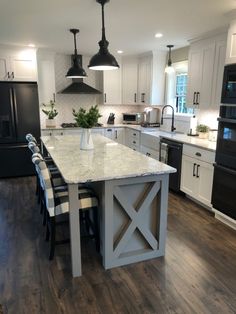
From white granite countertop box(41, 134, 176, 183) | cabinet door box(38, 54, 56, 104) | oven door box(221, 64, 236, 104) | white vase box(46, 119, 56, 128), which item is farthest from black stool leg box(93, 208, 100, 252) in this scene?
cabinet door box(38, 54, 56, 104)

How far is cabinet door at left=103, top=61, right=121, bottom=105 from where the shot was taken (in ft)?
19.2

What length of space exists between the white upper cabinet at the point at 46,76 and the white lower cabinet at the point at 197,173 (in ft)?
10.5

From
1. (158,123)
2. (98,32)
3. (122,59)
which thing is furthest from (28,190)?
(122,59)

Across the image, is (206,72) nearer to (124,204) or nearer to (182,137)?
(182,137)

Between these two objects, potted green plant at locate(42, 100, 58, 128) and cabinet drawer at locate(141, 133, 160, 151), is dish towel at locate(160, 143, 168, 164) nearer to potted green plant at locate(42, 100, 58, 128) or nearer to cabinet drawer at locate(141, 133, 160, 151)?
cabinet drawer at locate(141, 133, 160, 151)

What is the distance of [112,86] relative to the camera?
19.5 feet

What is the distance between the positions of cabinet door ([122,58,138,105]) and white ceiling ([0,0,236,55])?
1.38 metres

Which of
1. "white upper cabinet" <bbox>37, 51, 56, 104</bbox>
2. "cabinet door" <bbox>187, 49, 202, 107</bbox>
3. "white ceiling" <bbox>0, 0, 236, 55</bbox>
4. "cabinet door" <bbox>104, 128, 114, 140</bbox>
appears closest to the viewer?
"white ceiling" <bbox>0, 0, 236, 55</bbox>

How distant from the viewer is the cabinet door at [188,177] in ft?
12.4

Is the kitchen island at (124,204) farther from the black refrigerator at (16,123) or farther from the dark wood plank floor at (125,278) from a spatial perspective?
the black refrigerator at (16,123)

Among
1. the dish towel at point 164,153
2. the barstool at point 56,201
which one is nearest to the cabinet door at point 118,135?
the dish towel at point 164,153

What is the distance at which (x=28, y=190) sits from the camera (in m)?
4.41

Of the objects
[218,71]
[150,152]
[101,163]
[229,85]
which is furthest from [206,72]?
[101,163]

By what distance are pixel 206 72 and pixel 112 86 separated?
2590 mm
